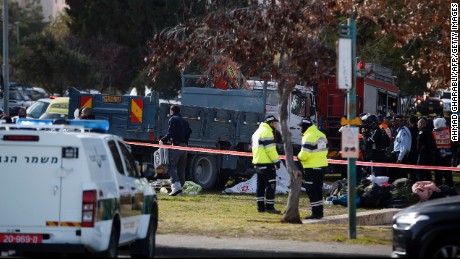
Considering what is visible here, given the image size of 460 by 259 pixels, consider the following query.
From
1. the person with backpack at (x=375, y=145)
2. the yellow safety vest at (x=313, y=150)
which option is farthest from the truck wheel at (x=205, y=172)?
the yellow safety vest at (x=313, y=150)

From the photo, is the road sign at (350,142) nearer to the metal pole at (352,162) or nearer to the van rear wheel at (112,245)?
the metal pole at (352,162)

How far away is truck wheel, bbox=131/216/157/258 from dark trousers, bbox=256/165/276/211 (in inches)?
255

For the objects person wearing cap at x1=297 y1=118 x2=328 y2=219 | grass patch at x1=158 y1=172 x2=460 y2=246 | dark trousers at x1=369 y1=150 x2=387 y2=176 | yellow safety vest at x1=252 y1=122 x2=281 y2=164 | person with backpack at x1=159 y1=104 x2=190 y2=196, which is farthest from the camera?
dark trousers at x1=369 y1=150 x2=387 y2=176

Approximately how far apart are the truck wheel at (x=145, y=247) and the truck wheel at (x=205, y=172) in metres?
11.9

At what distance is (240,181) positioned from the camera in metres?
27.5

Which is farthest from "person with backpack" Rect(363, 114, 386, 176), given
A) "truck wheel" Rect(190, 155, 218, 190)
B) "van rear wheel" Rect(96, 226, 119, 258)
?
"van rear wheel" Rect(96, 226, 119, 258)

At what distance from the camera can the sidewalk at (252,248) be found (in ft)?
45.5

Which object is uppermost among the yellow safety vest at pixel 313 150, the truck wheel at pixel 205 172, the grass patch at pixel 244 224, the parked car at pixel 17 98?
the parked car at pixel 17 98

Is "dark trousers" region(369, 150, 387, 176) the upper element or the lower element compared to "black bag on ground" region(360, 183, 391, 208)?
upper

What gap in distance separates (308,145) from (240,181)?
353 inches

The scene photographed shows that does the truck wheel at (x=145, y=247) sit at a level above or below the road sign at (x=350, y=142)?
below

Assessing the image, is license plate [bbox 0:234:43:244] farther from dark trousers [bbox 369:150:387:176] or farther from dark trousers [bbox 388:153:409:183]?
dark trousers [bbox 388:153:409:183]

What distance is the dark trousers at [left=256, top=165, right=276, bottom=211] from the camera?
19797 mm

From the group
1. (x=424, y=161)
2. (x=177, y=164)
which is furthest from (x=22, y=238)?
(x=424, y=161)
